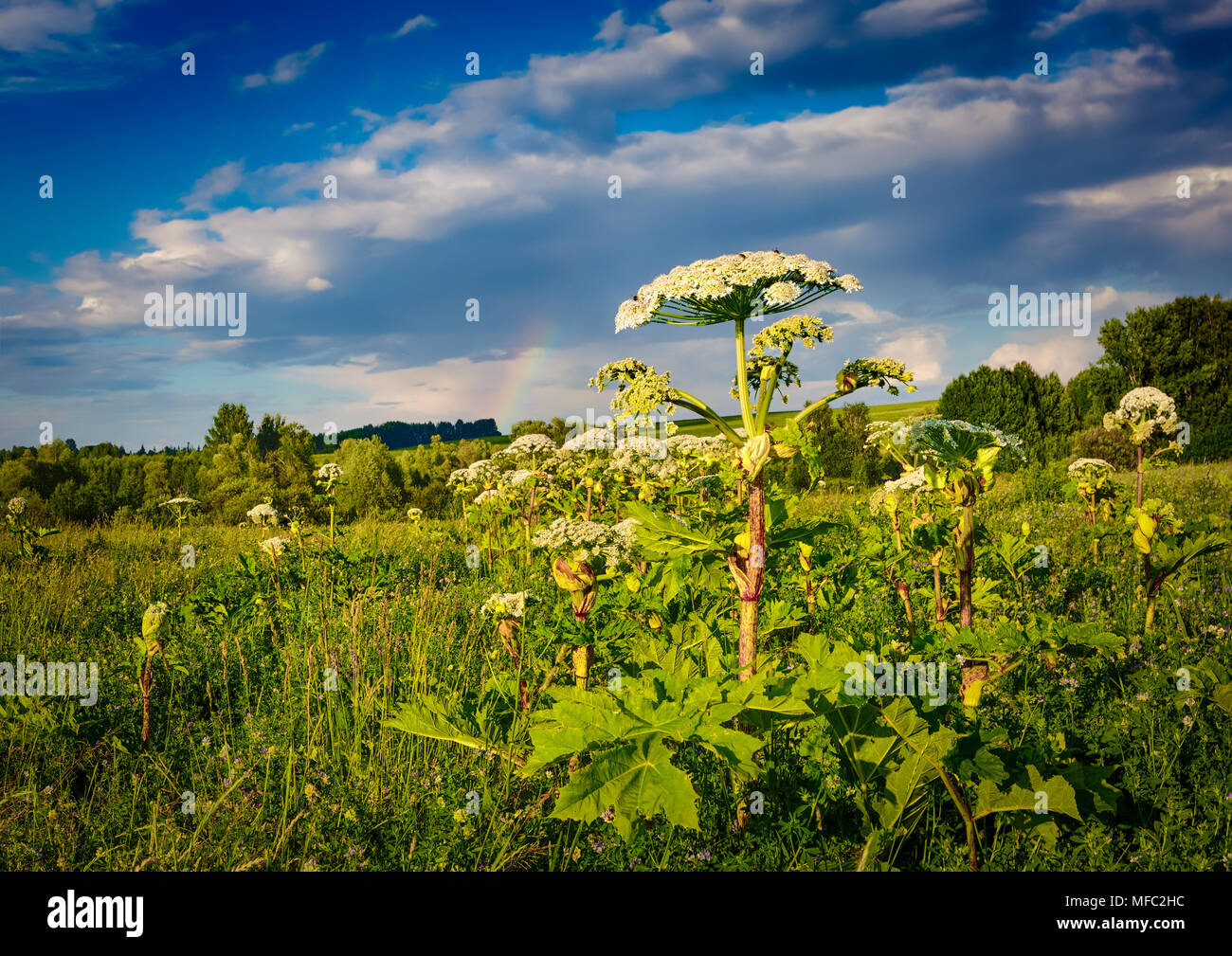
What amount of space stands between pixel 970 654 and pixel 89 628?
23.3 feet

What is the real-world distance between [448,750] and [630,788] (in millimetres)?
1735

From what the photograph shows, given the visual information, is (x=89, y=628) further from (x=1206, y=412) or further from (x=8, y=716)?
(x=1206, y=412)

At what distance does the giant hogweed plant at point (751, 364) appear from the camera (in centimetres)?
241

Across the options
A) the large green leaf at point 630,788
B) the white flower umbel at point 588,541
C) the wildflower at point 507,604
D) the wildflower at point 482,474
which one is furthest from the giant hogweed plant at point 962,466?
the wildflower at point 482,474

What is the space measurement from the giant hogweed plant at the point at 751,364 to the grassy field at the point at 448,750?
764mm

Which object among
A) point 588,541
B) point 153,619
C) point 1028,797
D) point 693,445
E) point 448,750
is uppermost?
point 693,445

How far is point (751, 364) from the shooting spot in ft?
8.70

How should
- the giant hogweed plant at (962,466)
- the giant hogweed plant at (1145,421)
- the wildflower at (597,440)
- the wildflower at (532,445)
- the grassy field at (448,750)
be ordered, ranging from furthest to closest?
the wildflower at (532,445) → the wildflower at (597,440) → the giant hogweed plant at (1145,421) → the giant hogweed plant at (962,466) → the grassy field at (448,750)

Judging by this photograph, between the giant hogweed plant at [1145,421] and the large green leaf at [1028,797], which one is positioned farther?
the giant hogweed plant at [1145,421]

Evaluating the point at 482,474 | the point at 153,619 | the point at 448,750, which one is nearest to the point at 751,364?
the point at 448,750

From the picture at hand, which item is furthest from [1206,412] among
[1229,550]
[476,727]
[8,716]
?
[8,716]

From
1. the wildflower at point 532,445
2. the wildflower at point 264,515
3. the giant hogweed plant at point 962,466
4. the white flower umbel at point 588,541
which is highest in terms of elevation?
the wildflower at point 532,445

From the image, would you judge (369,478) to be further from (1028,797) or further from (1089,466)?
(1028,797)

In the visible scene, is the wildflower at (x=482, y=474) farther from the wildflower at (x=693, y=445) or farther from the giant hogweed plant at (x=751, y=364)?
the giant hogweed plant at (x=751, y=364)
